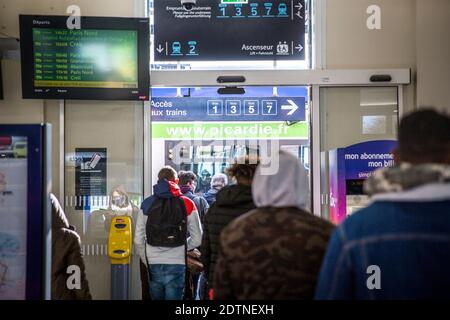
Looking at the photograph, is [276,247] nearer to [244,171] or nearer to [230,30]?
[244,171]

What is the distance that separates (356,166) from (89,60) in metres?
2.88

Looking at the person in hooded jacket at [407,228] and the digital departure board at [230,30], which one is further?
the digital departure board at [230,30]

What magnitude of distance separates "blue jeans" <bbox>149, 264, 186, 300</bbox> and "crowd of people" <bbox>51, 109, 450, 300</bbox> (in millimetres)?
2616

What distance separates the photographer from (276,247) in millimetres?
2229

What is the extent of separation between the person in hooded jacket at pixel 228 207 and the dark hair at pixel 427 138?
196 cm

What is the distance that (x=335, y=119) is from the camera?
6266mm

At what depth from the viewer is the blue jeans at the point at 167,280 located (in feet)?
16.3

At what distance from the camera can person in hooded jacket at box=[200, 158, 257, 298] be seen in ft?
12.6

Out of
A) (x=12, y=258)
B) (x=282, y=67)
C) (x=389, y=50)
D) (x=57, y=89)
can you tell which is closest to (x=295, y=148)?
(x=282, y=67)

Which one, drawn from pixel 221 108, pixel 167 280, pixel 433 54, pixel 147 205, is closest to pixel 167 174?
pixel 147 205

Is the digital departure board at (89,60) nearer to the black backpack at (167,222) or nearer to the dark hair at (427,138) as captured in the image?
the black backpack at (167,222)

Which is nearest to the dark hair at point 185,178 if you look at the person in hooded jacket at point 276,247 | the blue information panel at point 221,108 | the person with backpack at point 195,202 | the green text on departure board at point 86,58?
the person with backpack at point 195,202

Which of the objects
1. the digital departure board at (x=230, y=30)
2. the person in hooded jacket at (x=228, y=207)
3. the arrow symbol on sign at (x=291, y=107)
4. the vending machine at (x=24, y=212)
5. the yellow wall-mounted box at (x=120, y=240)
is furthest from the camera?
the arrow symbol on sign at (x=291, y=107)
